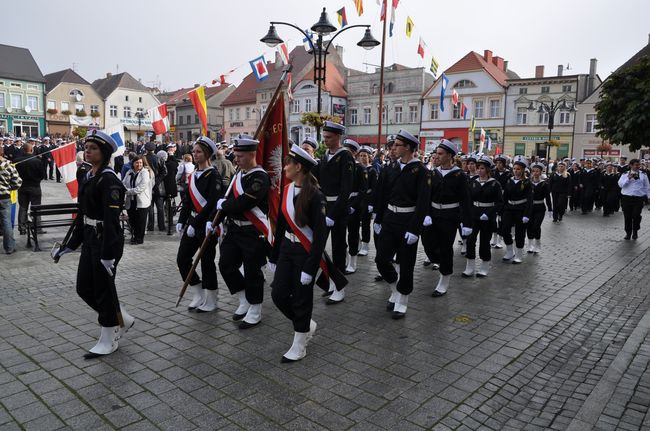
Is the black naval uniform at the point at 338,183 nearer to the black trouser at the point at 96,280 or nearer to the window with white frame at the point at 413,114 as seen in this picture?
the black trouser at the point at 96,280

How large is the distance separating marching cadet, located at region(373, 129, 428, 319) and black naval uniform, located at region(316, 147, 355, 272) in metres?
0.67

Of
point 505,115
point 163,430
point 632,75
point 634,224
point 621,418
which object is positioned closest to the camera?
point 163,430

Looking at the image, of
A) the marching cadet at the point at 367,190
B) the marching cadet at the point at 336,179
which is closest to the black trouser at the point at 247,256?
the marching cadet at the point at 336,179

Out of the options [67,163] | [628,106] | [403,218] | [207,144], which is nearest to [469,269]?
[403,218]

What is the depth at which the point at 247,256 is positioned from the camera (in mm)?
5648

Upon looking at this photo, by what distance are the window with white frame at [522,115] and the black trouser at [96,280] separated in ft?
160

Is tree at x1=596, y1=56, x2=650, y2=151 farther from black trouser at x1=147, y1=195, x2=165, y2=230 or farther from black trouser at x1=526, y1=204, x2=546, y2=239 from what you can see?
black trouser at x1=147, y1=195, x2=165, y2=230

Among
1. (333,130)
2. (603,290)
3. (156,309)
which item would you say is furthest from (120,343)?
(603,290)

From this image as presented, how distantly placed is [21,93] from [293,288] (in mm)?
68514

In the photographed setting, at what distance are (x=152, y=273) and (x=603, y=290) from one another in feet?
23.6

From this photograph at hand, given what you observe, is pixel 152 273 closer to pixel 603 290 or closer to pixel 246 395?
pixel 246 395

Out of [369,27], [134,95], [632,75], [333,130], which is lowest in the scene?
[333,130]

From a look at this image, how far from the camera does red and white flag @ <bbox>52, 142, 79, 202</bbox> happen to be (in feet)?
37.1

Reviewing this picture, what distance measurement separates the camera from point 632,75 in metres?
5.84
